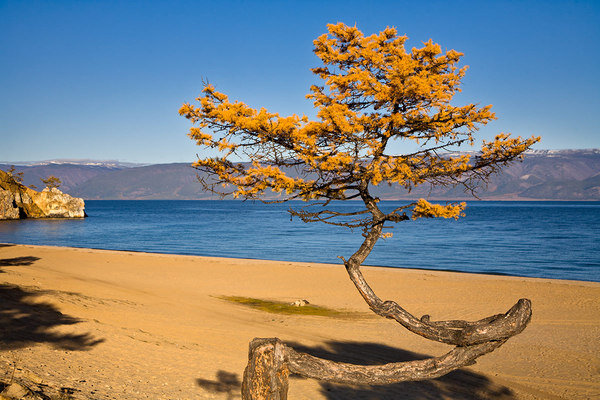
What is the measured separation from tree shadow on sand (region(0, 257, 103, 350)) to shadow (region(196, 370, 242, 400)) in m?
2.98

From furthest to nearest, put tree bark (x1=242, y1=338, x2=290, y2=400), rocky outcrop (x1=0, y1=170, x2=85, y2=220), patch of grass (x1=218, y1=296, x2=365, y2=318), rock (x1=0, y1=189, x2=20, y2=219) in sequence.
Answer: rocky outcrop (x1=0, y1=170, x2=85, y2=220)
rock (x1=0, y1=189, x2=20, y2=219)
patch of grass (x1=218, y1=296, x2=365, y2=318)
tree bark (x1=242, y1=338, x2=290, y2=400)

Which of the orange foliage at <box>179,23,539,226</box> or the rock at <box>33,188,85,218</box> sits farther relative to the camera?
the rock at <box>33,188,85,218</box>

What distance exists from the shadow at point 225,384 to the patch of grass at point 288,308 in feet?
26.5

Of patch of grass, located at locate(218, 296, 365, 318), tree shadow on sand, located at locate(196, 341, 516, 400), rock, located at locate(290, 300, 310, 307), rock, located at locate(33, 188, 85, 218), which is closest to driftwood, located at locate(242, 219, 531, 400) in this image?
tree shadow on sand, located at locate(196, 341, 516, 400)

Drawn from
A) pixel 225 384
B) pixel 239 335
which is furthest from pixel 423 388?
pixel 239 335

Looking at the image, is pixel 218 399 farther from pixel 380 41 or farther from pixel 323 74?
pixel 380 41

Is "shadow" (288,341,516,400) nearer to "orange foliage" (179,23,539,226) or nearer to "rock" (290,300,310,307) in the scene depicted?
"orange foliage" (179,23,539,226)

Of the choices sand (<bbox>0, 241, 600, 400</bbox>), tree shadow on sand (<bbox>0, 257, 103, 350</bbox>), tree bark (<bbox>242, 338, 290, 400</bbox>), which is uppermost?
tree bark (<bbox>242, 338, 290, 400</bbox>)

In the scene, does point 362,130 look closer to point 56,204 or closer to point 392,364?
point 392,364

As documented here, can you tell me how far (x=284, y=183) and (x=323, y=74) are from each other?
235 centimetres

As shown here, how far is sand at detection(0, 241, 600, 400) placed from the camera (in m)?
8.34

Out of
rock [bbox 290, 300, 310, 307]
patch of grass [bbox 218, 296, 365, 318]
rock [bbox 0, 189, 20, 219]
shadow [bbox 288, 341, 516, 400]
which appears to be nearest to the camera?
shadow [bbox 288, 341, 516, 400]

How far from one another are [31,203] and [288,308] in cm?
9614

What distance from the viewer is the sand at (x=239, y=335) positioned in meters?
8.34
